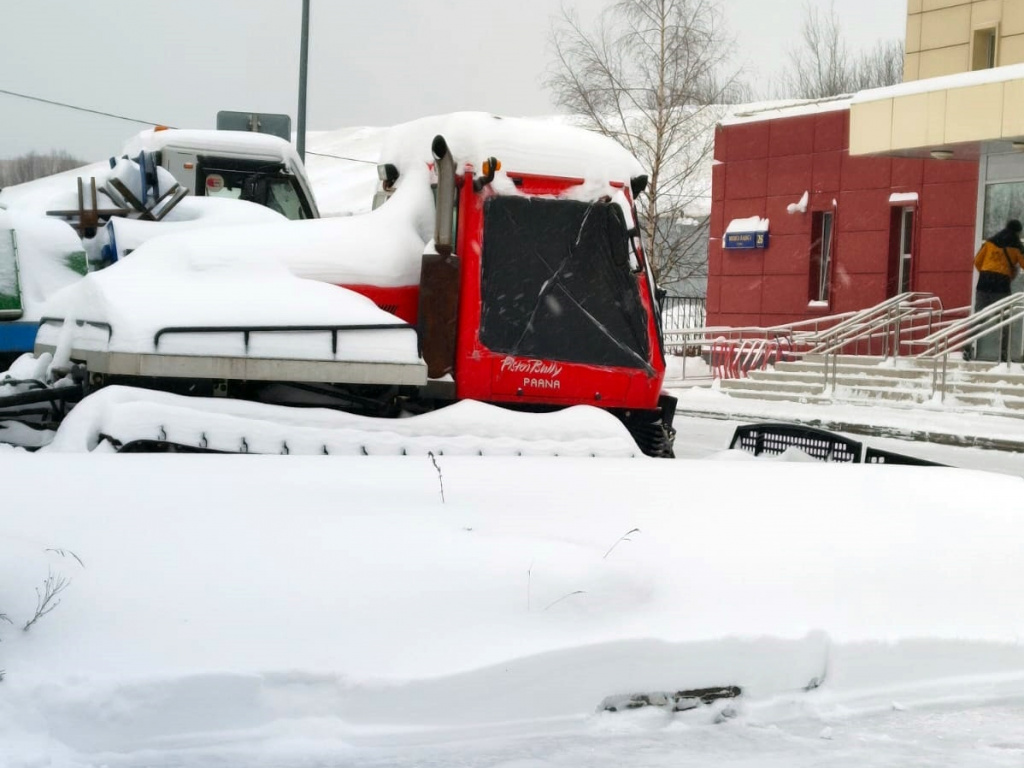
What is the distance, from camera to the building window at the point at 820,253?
29.1 metres

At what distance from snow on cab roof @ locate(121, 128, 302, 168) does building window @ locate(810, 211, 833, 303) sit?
65.5 ft

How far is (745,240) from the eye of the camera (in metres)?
30.7

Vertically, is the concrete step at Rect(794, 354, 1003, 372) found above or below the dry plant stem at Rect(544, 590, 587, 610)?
above

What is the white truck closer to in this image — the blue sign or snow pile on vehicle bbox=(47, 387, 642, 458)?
snow pile on vehicle bbox=(47, 387, 642, 458)

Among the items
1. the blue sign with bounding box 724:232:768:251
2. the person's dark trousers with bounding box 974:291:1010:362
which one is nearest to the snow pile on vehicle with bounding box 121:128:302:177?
the person's dark trousers with bounding box 974:291:1010:362

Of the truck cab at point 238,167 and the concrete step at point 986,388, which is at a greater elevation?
the truck cab at point 238,167

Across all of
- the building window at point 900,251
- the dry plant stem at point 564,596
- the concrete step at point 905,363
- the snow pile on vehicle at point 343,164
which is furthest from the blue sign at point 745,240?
the snow pile on vehicle at point 343,164

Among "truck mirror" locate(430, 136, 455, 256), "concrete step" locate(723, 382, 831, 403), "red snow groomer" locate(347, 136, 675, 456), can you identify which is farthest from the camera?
"concrete step" locate(723, 382, 831, 403)

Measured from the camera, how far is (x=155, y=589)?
409 cm

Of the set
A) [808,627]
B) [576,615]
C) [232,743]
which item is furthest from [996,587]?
[232,743]

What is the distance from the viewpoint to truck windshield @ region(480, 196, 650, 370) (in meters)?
7.09

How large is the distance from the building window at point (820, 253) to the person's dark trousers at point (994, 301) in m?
8.08

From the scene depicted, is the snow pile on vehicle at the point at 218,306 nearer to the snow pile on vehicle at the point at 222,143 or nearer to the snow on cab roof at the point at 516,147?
the snow on cab roof at the point at 516,147

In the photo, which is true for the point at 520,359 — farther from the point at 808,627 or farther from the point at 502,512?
the point at 808,627
